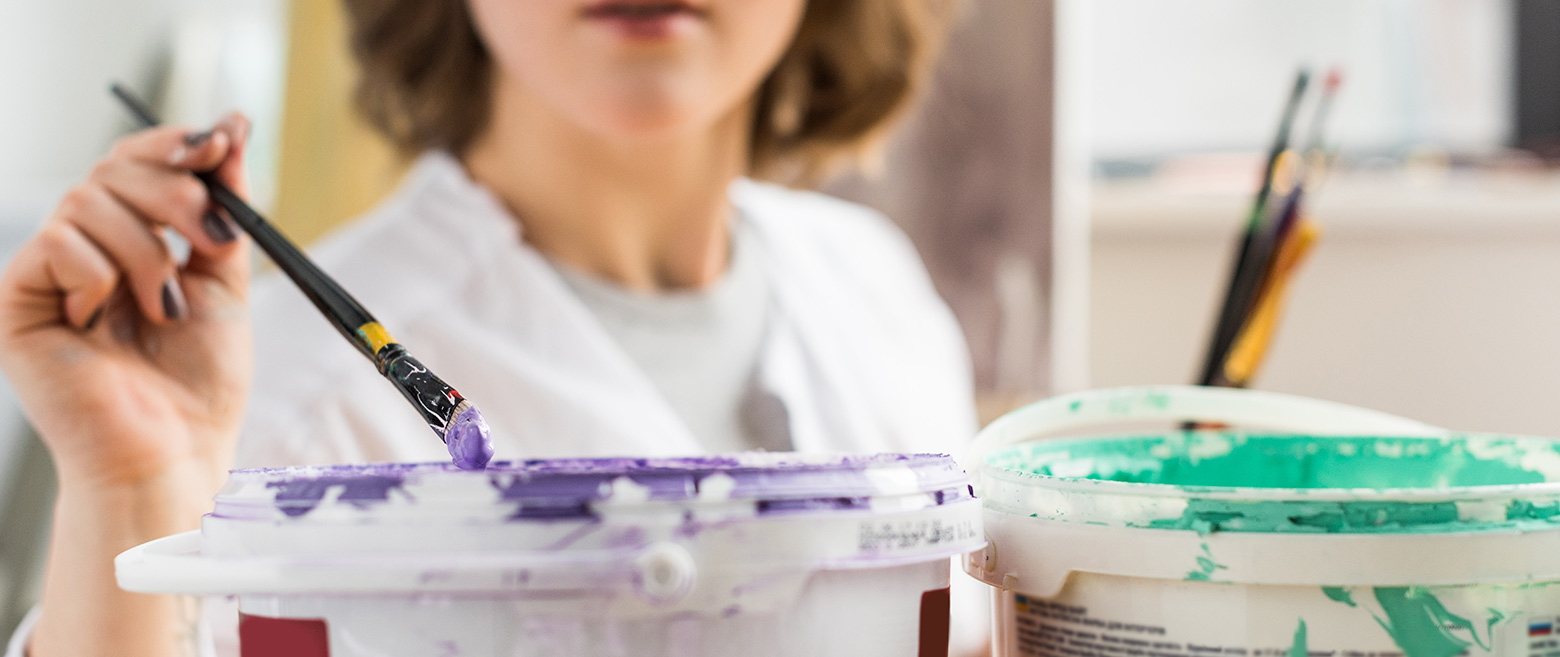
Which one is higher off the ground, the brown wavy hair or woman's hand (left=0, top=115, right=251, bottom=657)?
the brown wavy hair

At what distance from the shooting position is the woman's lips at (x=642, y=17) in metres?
0.59

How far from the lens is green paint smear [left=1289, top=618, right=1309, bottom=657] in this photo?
242 millimetres

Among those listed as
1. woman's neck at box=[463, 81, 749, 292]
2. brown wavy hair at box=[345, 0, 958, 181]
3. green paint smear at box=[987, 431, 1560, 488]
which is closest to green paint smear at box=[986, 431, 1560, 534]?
green paint smear at box=[987, 431, 1560, 488]

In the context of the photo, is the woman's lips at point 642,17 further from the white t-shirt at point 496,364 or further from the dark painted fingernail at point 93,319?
the dark painted fingernail at point 93,319

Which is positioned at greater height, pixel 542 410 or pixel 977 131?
pixel 977 131

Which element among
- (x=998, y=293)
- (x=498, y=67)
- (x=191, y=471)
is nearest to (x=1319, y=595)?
(x=191, y=471)

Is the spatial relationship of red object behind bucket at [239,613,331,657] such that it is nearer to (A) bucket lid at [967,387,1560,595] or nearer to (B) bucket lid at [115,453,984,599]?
(B) bucket lid at [115,453,984,599]

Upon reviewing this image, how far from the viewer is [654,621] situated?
0.22 meters

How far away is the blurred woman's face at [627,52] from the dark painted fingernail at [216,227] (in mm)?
232

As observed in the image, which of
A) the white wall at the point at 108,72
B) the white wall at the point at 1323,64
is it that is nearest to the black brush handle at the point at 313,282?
the white wall at the point at 108,72

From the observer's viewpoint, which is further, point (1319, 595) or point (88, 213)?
point (88, 213)

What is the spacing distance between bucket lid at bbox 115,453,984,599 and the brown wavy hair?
Result: 599 mm

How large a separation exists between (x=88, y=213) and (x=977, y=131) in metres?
0.91

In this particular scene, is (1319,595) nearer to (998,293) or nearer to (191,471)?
(191,471)
